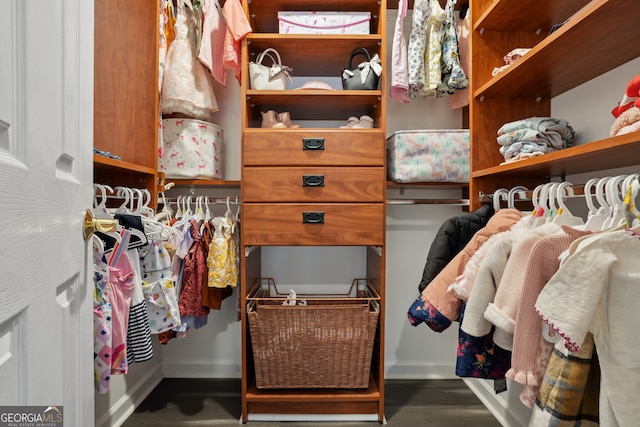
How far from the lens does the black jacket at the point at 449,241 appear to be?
1510mm

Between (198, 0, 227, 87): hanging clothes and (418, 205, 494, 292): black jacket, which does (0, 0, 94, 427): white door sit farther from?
(198, 0, 227, 87): hanging clothes

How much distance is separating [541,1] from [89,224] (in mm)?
1704

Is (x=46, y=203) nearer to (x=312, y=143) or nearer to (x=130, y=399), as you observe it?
(x=312, y=143)

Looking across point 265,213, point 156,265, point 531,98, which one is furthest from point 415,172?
point 156,265

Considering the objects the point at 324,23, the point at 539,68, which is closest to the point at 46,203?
the point at 539,68

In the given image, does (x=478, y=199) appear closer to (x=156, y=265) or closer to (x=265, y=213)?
(x=265, y=213)

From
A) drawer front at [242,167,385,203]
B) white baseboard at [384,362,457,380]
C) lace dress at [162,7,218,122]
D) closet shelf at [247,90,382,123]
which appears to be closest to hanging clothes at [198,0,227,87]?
lace dress at [162,7,218,122]

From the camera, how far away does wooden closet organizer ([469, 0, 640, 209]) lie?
1067mm

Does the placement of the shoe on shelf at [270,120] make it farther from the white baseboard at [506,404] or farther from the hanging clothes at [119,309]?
the white baseboard at [506,404]

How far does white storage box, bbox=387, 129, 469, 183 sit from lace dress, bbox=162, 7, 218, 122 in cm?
105

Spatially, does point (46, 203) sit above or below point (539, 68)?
below

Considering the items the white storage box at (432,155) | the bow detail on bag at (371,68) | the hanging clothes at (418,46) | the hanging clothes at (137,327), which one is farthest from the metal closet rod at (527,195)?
the hanging clothes at (137,327)

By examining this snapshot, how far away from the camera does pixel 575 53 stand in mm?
1288

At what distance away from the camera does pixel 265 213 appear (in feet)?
5.96
